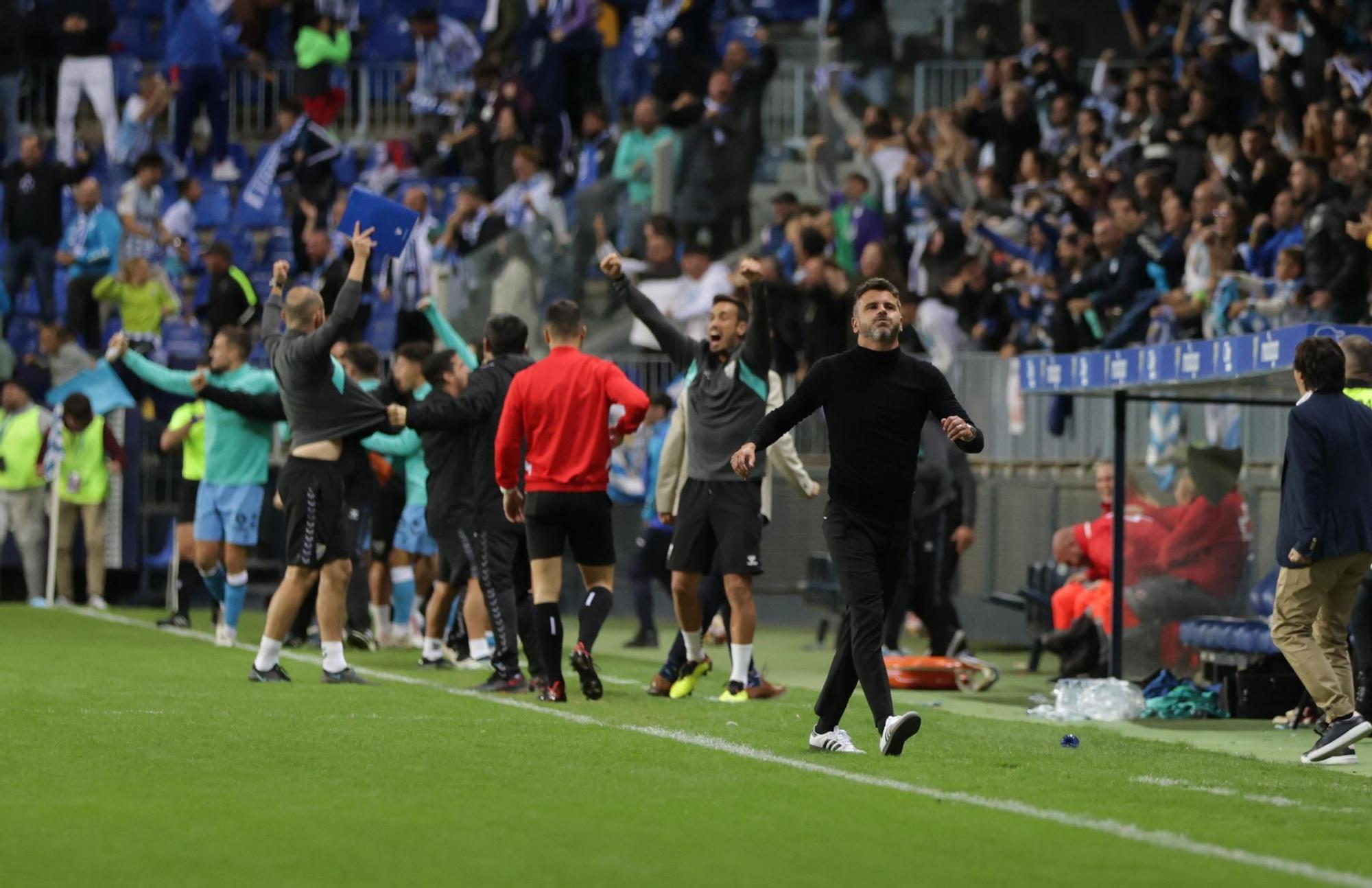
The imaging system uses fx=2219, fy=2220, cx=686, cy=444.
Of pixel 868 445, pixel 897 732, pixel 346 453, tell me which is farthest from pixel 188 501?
pixel 897 732

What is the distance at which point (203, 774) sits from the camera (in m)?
8.73

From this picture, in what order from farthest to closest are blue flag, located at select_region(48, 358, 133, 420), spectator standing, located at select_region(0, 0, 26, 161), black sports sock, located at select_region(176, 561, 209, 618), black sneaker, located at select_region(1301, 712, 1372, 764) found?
spectator standing, located at select_region(0, 0, 26, 161)
blue flag, located at select_region(48, 358, 133, 420)
black sports sock, located at select_region(176, 561, 209, 618)
black sneaker, located at select_region(1301, 712, 1372, 764)

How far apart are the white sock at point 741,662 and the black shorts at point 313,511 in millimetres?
2449

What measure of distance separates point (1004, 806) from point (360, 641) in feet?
31.0

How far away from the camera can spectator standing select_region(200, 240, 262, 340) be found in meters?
23.9

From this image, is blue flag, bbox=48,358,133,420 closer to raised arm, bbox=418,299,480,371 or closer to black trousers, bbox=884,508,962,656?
raised arm, bbox=418,299,480,371

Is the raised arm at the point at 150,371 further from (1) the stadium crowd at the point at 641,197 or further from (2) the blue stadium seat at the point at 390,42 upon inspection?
(2) the blue stadium seat at the point at 390,42

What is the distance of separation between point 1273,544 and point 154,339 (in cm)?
1395

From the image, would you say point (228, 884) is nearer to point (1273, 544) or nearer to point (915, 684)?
point (915, 684)

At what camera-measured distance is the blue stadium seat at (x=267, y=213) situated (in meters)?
27.2

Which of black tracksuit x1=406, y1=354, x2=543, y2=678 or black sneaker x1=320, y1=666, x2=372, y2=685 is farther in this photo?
black sneaker x1=320, y1=666, x2=372, y2=685

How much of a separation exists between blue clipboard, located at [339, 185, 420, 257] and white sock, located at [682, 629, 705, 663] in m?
2.89

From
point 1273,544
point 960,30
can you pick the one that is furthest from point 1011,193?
point 1273,544

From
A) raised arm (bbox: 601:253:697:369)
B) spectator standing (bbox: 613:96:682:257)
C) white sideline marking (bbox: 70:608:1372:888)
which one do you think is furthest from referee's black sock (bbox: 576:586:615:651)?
spectator standing (bbox: 613:96:682:257)
